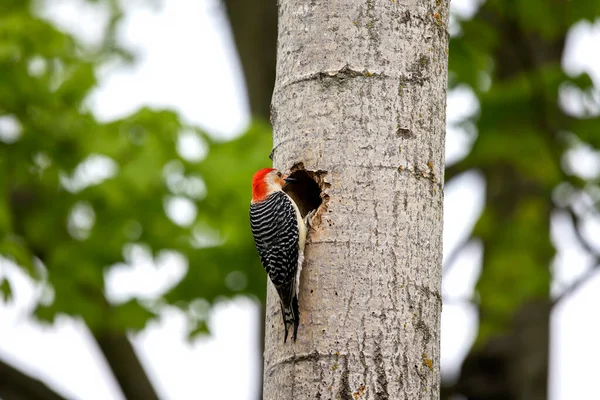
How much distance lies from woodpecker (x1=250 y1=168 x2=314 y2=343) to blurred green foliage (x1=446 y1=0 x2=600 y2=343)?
9.80ft

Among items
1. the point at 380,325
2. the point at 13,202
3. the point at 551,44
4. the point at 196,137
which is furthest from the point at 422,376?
the point at 551,44

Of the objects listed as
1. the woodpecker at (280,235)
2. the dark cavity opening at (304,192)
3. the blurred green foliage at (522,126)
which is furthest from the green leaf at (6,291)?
the blurred green foliage at (522,126)

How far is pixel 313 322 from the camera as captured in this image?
353 centimetres

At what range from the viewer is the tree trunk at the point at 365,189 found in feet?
11.2

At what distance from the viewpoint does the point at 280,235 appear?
466cm

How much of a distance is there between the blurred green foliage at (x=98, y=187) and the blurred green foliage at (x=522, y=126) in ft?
6.07

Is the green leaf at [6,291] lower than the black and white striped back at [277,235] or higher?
higher

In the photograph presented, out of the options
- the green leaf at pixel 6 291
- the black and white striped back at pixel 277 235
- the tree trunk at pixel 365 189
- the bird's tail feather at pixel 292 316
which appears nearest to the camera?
the tree trunk at pixel 365 189

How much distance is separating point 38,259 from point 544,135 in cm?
432

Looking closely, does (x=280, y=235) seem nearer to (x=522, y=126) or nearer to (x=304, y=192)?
(x=304, y=192)

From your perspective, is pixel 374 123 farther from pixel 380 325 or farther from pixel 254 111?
pixel 254 111

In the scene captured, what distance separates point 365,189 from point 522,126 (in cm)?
433

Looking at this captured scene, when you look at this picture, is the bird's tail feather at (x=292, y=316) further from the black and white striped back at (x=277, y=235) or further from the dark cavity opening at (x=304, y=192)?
the dark cavity opening at (x=304, y=192)

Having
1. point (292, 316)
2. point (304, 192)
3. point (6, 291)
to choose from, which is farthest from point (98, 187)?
point (292, 316)
